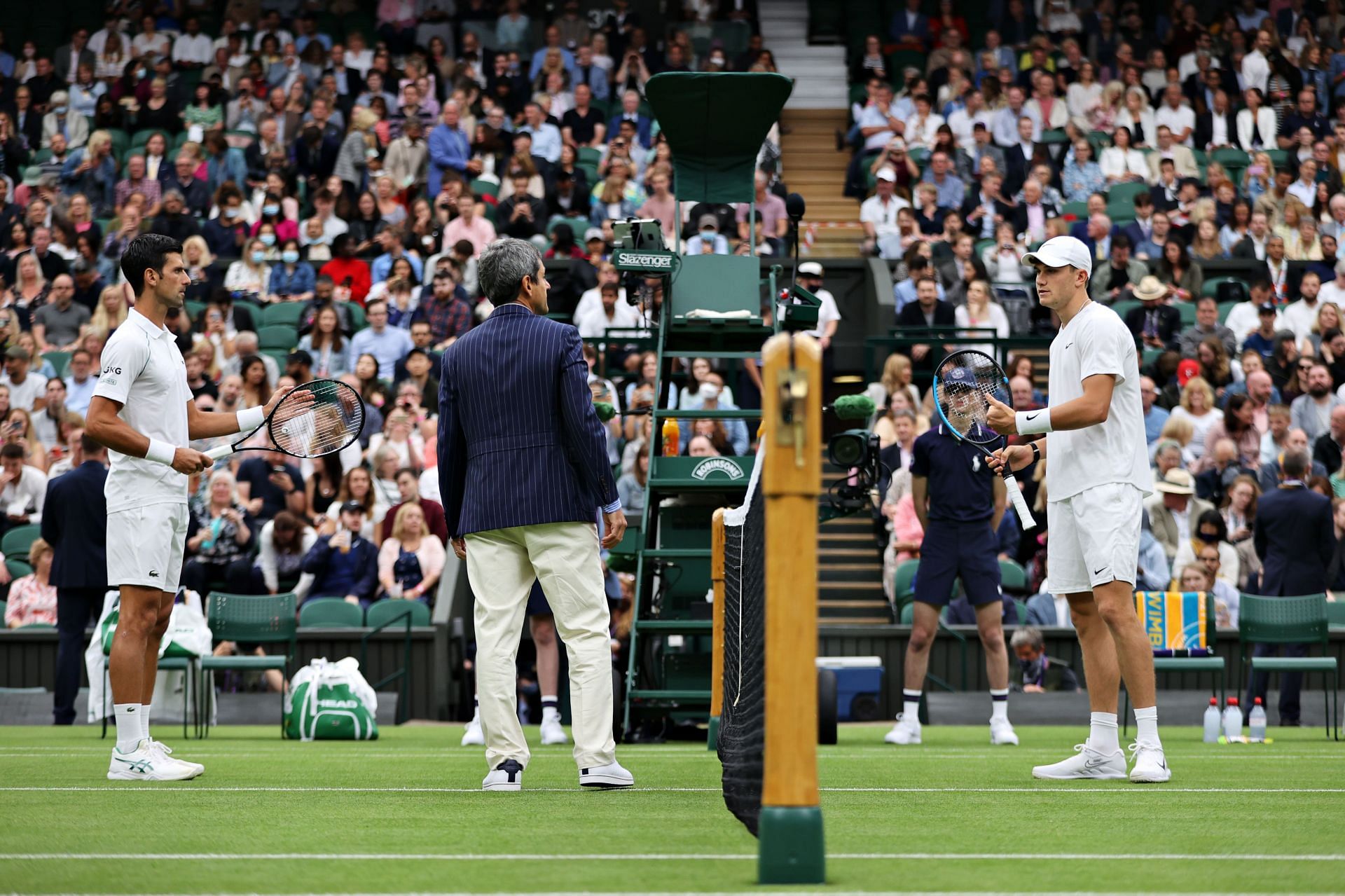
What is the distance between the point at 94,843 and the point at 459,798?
1.69 metres

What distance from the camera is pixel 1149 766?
7.27 meters

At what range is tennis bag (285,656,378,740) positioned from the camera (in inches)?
456

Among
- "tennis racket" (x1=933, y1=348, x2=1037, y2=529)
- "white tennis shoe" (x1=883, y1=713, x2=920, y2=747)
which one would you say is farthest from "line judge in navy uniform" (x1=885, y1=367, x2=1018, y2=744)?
"tennis racket" (x1=933, y1=348, x2=1037, y2=529)

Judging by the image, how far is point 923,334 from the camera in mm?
18000

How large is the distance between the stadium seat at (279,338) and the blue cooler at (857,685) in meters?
7.53

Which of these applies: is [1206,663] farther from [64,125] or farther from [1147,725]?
[64,125]

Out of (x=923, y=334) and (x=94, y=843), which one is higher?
(x=923, y=334)

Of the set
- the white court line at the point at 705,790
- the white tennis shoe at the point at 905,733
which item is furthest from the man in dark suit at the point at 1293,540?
the white court line at the point at 705,790

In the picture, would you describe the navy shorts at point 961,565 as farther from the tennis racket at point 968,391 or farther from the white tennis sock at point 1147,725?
the white tennis sock at point 1147,725

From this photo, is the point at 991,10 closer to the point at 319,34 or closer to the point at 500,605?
the point at 319,34

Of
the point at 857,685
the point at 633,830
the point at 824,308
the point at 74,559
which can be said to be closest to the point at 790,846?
the point at 633,830

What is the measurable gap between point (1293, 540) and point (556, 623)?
28.6ft

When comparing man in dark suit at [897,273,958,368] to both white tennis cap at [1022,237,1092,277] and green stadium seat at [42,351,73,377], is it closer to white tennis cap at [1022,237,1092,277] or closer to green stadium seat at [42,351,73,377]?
green stadium seat at [42,351,73,377]

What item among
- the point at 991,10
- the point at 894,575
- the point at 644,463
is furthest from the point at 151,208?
the point at 991,10
